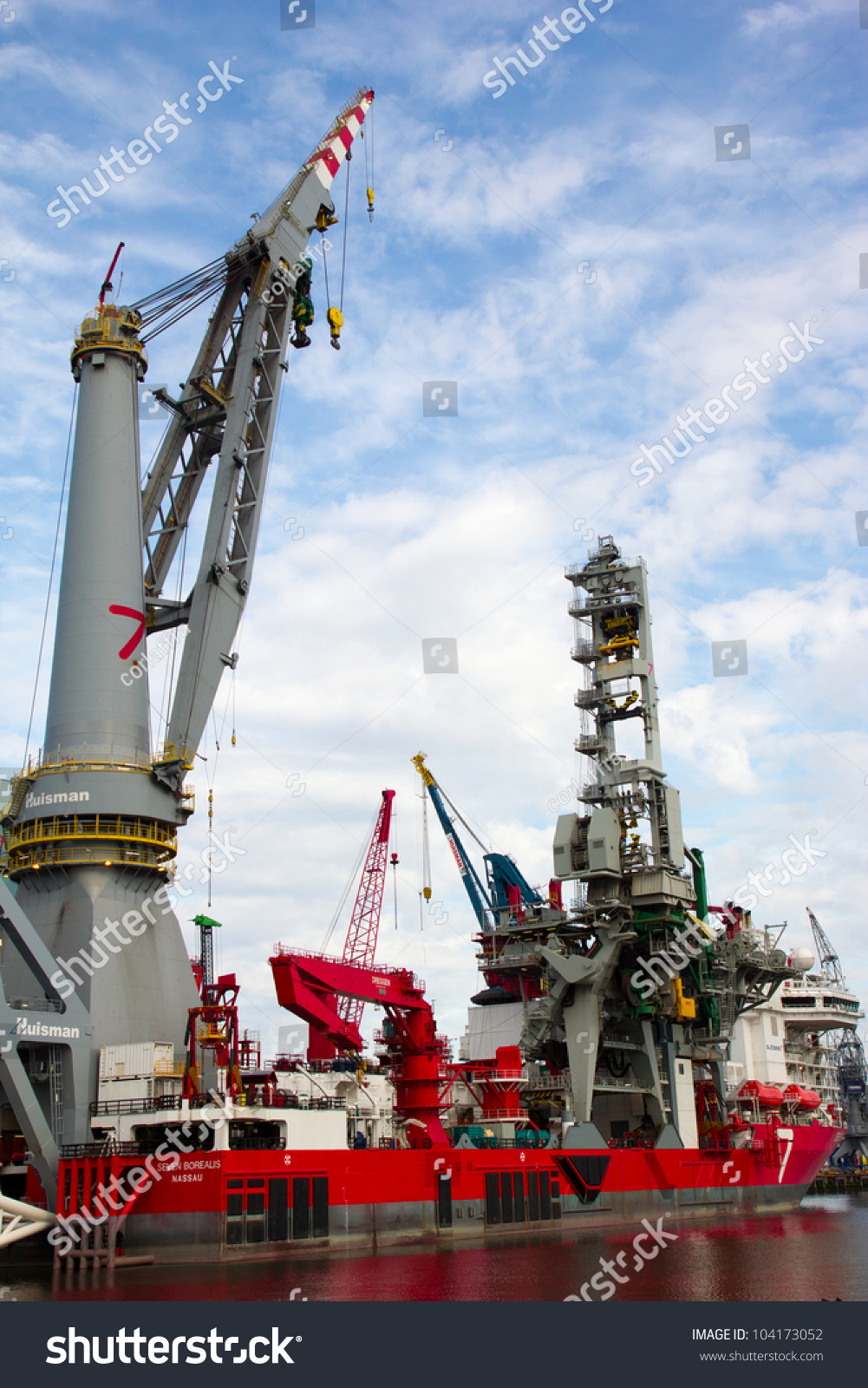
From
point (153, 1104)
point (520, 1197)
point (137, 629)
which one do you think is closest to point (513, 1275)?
point (153, 1104)

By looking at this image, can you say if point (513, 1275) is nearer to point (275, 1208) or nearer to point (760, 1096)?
point (275, 1208)

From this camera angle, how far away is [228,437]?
51.6 metres

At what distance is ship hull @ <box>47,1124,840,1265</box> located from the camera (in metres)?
36.7

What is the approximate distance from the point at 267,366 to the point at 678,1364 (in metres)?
44.6

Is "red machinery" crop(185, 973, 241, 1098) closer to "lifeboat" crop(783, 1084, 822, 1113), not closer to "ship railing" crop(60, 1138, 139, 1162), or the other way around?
"ship railing" crop(60, 1138, 139, 1162)

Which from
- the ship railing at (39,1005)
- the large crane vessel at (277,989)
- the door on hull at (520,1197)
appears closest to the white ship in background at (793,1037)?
the large crane vessel at (277,989)

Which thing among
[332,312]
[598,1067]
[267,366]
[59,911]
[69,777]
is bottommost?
[598,1067]

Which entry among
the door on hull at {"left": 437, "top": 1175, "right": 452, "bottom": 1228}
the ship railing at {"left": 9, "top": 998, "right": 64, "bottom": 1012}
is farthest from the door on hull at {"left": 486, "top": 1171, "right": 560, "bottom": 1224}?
the ship railing at {"left": 9, "top": 998, "right": 64, "bottom": 1012}

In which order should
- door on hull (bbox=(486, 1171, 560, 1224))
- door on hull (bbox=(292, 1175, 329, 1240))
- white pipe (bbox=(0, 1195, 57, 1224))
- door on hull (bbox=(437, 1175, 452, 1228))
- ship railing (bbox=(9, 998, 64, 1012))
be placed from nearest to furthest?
1. white pipe (bbox=(0, 1195, 57, 1224))
2. door on hull (bbox=(292, 1175, 329, 1240))
3. ship railing (bbox=(9, 998, 64, 1012))
4. door on hull (bbox=(437, 1175, 452, 1228))
5. door on hull (bbox=(486, 1171, 560, 1224))

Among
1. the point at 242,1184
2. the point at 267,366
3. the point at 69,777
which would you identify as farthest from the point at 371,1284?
the point at 267,366

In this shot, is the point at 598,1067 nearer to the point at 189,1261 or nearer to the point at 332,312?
the point at 189,1261

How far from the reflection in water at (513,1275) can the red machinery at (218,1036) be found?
6.95 meters

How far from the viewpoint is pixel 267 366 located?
54000mm

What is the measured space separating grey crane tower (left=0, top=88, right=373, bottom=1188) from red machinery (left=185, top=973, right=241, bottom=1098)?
7.72 feet
